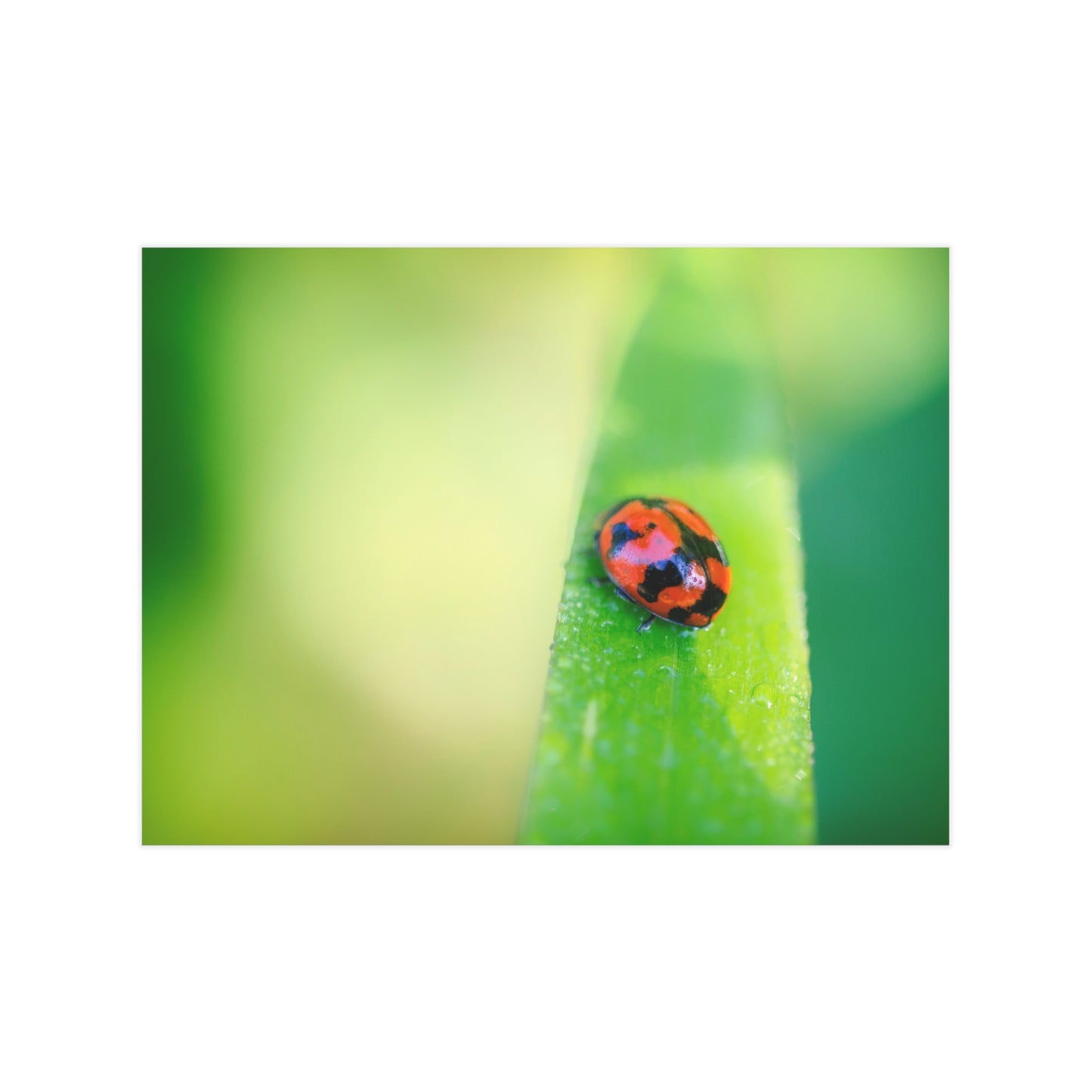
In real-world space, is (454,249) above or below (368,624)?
above

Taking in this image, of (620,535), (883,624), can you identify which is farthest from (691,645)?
(883,624)

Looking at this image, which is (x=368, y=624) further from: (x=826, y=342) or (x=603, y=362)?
(x=826, y=342)

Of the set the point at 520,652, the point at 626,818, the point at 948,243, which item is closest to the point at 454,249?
the point at 520,652

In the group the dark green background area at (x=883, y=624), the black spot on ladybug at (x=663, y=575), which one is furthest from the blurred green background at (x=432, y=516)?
the black spot on ladybug at (x=663, y=575)

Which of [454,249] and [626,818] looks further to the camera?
[454,249]

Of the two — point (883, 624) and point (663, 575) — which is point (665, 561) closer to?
point (663, 575)

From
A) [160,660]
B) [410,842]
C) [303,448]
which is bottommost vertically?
[410,842]

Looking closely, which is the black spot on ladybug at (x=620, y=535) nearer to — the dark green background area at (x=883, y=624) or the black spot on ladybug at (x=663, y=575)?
the black spot on ladybug at (x=663, y=575)
